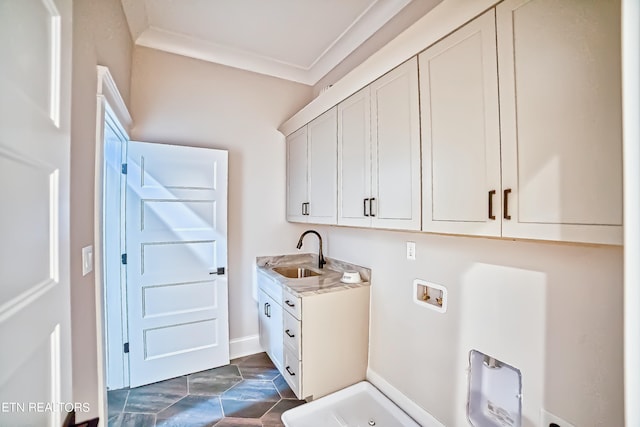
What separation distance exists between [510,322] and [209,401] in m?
2.09

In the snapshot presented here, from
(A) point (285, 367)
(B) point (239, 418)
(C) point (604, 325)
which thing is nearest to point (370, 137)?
(C) point (604, 325)

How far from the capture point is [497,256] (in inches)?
57.8

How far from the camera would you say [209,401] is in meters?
2.18

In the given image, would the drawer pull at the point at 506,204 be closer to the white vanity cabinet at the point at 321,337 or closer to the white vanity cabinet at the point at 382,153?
the white vanity cabinet at the point at 382,153

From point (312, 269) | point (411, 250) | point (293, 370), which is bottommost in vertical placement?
point (293, 370)

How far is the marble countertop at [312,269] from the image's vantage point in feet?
7.05

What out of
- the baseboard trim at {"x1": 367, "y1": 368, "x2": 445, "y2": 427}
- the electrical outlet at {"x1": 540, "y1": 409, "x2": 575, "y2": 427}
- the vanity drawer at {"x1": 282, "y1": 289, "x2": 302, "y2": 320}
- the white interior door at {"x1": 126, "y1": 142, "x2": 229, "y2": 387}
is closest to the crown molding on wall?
the white interior door at {"x1": 126, "y1": 142, "x2": 229, "y2": 387}

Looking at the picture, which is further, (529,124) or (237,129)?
(237,129)

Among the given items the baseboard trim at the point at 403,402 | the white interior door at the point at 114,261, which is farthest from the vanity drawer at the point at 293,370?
the white interior door at the point at 114,261

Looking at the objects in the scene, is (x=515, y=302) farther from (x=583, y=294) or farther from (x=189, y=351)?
(x=189, y=351)

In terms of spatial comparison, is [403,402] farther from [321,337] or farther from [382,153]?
[382,153]

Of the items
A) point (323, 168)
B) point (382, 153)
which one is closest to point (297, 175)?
point (323, 168)

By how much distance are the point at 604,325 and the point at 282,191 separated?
2554 mm

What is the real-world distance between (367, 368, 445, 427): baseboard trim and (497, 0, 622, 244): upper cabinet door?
1.38 meters
